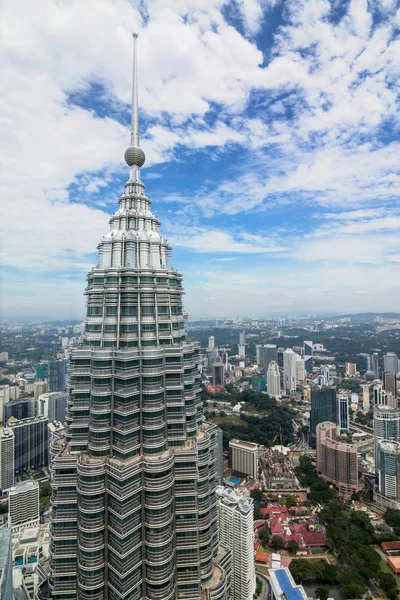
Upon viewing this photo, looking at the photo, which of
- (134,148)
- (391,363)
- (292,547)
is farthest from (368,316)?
(134,148)

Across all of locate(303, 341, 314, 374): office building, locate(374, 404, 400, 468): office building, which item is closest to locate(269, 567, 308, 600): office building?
locate(374, 404, 400, 468): office building

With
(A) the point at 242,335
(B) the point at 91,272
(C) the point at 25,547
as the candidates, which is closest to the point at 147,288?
(B) the point at 91,272

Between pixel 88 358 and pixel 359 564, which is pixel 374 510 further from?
pixel 88 358

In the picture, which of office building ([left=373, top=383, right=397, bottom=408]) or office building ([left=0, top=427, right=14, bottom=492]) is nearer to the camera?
office building ([left=0, top=427, right=14, bottom=492])

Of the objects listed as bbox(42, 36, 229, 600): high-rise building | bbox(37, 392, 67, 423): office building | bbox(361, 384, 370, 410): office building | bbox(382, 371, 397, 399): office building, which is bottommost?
bbox(361, 384, 370, 410): office building

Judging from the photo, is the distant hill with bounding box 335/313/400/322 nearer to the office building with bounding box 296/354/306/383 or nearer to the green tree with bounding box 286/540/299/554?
the office building with bounding box 296/354/306/383

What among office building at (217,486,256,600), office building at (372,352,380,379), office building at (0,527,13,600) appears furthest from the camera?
office building at (372,352,380,379)

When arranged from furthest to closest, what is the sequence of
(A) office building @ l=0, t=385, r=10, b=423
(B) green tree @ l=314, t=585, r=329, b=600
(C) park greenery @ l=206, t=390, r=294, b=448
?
(C) park greenery @ l=206, t=390, r=294, b=448
(A) office building @ l=0, t=385, r=10, b=423
(B) green tree @ l=314, t=585, r=329, b=600

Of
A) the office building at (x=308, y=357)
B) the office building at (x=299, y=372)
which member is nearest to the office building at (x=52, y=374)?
the office building at (x=299, y=372)
